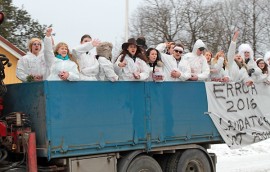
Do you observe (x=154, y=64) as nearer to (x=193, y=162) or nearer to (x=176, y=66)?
(x=176, y=66)

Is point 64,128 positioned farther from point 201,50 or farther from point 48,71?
point 201,50

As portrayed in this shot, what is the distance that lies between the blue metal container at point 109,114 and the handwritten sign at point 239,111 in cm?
33

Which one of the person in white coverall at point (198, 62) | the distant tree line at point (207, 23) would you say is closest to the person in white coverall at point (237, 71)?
the person in white coverall at point (198, 62)

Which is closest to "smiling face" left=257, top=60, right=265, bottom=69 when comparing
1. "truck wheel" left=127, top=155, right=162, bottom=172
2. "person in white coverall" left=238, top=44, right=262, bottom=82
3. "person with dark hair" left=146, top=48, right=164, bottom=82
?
"person in white coverall" left=238, top=44, right=262, bottom=82

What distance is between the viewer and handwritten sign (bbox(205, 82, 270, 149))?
27.8ft

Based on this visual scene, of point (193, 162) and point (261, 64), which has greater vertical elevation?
point (261, 64)

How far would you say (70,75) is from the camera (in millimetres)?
6383

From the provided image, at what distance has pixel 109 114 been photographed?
6.78 meters

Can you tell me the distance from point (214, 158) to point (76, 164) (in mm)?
3192

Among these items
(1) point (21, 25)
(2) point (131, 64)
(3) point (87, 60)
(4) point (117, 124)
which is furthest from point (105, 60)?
(1) point (21, 25)

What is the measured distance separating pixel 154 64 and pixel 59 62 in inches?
74.2

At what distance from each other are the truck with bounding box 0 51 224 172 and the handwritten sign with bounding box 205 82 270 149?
408 millimetres

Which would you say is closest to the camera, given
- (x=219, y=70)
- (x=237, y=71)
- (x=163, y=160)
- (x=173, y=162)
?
(x=173, y=162)

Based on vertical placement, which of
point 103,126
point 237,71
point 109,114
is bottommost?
point 103,126
